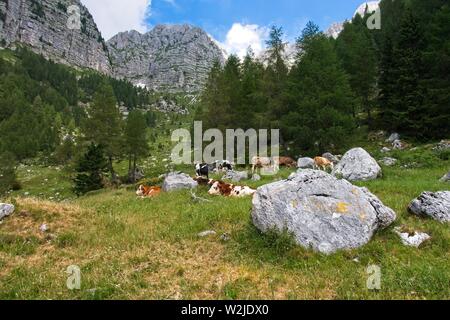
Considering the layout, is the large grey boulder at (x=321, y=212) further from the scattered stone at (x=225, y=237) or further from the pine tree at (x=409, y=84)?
the pine tree at (x=409, y=84)

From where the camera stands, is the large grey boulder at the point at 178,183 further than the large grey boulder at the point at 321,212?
Yes

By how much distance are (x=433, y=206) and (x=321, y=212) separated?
4274 millimetres

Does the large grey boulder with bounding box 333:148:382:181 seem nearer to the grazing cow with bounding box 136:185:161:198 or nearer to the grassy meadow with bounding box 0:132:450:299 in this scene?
the grassy meadow with bounding box 0:132:450:299

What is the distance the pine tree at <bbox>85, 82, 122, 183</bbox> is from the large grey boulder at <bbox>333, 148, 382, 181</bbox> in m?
34.1

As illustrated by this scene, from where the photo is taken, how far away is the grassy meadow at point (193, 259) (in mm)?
7399

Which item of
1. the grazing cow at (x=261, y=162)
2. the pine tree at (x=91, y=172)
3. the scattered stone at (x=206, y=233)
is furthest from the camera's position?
the pine tree at (x=91, y=172)

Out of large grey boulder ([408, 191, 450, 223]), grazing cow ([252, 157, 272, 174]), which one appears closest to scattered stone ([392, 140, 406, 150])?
grazing cow ([252, 157, 272, 174])

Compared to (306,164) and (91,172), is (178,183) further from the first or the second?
(91,172)

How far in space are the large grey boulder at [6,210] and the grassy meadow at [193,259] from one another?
222 mm

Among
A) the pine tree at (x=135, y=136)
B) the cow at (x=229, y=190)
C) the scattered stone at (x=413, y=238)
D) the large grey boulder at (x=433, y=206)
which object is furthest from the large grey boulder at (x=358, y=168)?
the pine tree at (x=135, y=136)

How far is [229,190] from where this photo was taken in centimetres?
1938

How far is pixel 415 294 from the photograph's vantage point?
6.81 meters

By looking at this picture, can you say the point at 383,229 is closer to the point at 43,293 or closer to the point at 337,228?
the point at 337,228
